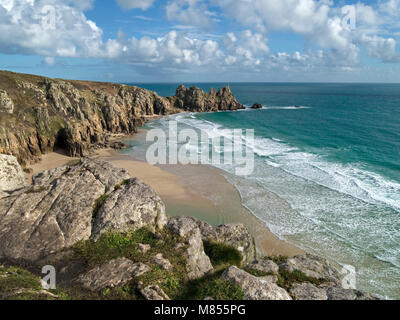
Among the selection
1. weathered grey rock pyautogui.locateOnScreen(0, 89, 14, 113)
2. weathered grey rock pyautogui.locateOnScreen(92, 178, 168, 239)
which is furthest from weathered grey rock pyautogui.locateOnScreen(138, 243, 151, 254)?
weathered grey rock pyautogui.locateOnScreen(0, 89, 14, 113)

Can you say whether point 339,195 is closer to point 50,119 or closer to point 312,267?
point 312,267

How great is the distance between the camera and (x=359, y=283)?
18.2 m

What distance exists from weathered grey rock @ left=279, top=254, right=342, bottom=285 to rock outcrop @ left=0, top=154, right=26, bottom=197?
19.9 metres

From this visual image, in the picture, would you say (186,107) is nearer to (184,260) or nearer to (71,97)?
(71,97)

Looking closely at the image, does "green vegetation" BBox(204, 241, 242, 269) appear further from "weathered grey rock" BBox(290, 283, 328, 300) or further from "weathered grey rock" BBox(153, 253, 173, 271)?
"weathered grey rock" BBox(290, 283, 328, 300)

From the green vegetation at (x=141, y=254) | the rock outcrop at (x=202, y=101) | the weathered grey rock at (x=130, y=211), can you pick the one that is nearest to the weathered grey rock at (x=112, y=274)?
the green vegetation at (x=141, y=254)

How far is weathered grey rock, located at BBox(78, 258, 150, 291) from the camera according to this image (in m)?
10.5

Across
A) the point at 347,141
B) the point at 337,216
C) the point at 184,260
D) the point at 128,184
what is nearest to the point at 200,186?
the point at 337,216

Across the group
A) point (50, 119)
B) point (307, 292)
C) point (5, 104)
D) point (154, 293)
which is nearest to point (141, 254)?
point (154, 293)

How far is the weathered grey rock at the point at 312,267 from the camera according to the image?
43.2 ft

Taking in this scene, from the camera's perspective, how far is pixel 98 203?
1441 centimetres

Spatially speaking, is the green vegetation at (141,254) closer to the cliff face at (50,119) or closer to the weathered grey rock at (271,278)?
A: the weathered grey rock at (271,278)

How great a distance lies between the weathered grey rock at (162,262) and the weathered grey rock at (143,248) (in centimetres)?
64

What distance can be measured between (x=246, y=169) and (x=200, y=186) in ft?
30.4
